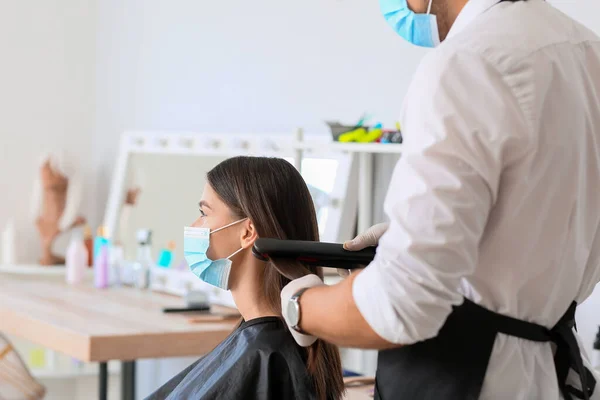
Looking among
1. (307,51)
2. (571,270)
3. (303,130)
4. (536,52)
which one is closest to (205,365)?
(571,270)

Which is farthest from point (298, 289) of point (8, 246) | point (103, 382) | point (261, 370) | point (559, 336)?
point (8, 246)

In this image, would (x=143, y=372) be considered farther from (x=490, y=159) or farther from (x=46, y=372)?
(x=490, y=159)

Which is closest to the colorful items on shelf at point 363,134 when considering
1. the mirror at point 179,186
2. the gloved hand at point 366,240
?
the mirror at point 179,186

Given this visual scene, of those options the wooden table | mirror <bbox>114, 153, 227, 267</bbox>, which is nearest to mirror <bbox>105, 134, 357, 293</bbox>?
mirror <bbox>114, 153, 227, 267</bbox>

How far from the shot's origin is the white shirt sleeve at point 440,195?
0.94 meters

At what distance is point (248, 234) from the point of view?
1.72 metres

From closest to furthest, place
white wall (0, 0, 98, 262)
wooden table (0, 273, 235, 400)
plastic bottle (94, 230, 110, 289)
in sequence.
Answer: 1. wooden table (0, 273, 235, 400)
2. plastic bottle (94, 230, 110, 289)
3. white wall (0, 0, 98, 262)

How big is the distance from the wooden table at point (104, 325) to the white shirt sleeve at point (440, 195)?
64.9 inches

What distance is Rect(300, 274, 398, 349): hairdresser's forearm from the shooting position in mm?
997

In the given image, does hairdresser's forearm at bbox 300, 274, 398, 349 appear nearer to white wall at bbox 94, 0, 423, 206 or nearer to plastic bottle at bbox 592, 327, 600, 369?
plastic bottle at bbox 592, 327, 600, 369

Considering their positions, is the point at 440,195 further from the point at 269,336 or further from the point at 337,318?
the point at 269,336

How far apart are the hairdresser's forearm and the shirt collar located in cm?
35

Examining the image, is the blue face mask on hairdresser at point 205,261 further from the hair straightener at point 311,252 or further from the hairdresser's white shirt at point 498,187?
the hairdresser's white shirt at point 498,187

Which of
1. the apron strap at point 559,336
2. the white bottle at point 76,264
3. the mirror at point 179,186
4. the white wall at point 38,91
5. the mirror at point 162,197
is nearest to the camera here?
the apron strap at point 559,336
